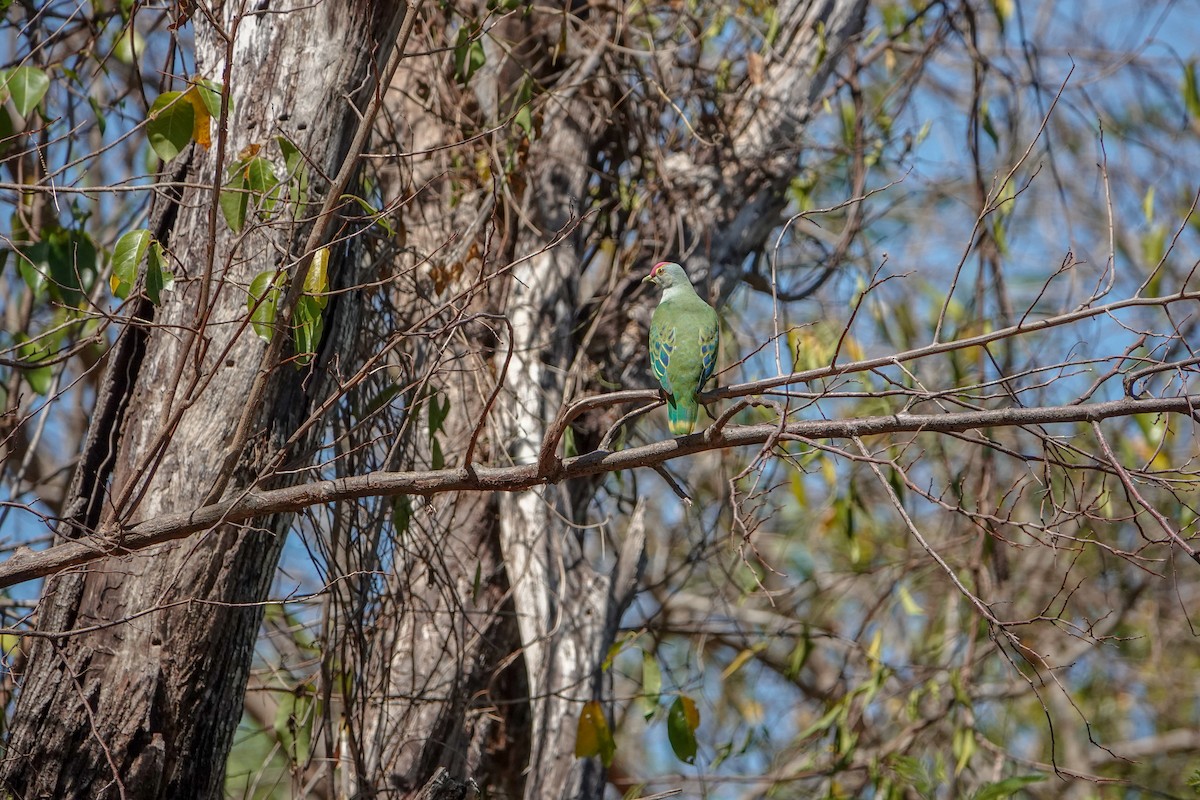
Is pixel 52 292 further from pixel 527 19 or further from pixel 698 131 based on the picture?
pixel 698 131

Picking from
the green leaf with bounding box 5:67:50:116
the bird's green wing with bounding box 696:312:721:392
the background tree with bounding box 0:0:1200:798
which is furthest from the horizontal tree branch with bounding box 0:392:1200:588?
the green leaf with bounding box 5:67:50:116

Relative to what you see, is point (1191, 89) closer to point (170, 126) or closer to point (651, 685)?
point (651, 685)

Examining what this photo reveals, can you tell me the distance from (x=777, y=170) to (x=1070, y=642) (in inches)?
208

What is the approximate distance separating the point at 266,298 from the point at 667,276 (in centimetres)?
215

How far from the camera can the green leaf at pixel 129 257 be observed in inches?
110

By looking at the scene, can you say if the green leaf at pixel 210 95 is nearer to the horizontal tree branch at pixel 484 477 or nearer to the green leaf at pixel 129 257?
the green leaf at pixel 129 257

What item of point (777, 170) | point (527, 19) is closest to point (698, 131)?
point (777, 170)

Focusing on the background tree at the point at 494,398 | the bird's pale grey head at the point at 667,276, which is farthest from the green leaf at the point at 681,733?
the bird's pale grey head at the point at 667,276

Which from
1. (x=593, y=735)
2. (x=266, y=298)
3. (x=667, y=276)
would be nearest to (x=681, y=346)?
(x=667, y=276)

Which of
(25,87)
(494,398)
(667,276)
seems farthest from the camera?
(667,276)

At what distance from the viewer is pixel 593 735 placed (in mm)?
4188

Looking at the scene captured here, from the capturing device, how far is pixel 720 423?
2576 mm

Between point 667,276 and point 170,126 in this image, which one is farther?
point 667,276

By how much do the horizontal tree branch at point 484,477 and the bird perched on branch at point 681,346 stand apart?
0.92 meters
